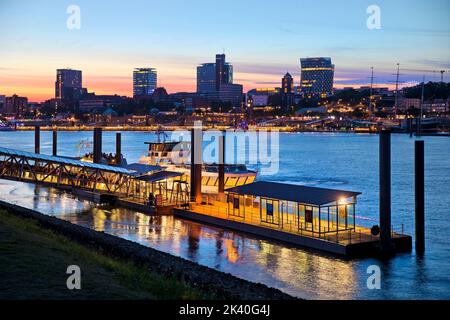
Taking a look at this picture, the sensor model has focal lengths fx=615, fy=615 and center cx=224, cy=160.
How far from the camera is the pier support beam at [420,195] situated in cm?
2141

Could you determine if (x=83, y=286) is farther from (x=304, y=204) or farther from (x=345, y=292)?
(x=304, y=204)

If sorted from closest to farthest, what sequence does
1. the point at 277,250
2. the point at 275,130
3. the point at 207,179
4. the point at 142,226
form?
the point at 277,250 → the point at 142,226 → the point at 207,179 → the point at 275,130

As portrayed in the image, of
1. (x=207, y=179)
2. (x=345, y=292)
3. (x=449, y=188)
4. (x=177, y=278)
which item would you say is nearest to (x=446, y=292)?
(x=345, y=292)

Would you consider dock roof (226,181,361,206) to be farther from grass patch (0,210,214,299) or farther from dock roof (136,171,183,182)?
grass patch (0,210,214,299)

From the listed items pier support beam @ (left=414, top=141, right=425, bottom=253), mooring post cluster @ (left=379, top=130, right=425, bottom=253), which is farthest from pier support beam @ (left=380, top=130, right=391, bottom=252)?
pier support beam @ (left=414, top=141, right=425, bottom=253)

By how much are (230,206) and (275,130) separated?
166 metres

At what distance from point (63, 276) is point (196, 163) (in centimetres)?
1788

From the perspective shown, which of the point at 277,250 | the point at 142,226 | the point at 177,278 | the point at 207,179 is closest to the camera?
the point at 177,278

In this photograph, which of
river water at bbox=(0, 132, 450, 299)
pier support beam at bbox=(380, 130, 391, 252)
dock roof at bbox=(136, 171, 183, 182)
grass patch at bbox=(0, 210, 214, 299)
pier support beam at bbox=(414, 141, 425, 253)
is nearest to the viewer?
grass patch at bbox=(0, 210, 214, 299)

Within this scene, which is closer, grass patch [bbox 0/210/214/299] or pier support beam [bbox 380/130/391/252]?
grass patch [bbox 0/210/214/299]

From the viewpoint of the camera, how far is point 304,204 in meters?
21.9

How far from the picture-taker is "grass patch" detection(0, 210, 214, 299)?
34.8ft

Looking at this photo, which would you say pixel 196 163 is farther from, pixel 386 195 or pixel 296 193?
pixel 386 195

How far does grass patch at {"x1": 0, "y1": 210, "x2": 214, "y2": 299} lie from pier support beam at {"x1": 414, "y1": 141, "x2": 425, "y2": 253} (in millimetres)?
10735
